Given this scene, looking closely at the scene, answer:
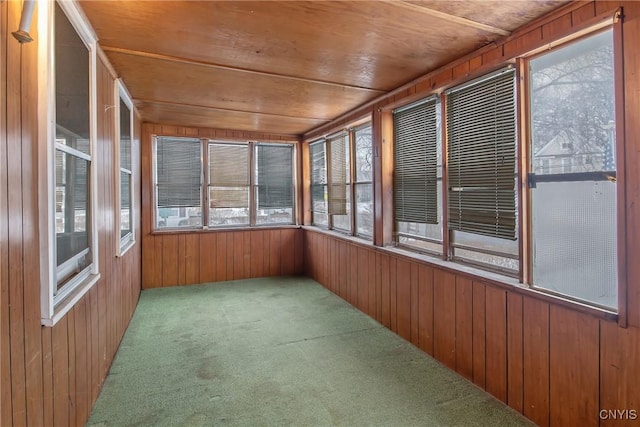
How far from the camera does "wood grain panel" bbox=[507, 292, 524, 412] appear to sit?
6.75ft

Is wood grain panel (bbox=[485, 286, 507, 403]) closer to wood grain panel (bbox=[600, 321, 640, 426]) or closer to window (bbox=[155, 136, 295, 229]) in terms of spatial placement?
wood grain panel (bbox=[600, 321, 640, 426])

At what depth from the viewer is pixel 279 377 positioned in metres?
2.47

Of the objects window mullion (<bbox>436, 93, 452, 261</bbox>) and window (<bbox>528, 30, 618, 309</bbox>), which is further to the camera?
window mullion (<bbox>436, 93, 452, 261</bbox>)

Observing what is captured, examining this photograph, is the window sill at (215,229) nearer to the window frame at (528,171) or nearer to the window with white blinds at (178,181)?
the window with white blinds at (178,181)

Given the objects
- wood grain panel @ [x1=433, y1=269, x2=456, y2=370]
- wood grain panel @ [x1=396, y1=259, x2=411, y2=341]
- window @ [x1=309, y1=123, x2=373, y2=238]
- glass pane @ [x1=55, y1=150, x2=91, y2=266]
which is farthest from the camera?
window @ [x1=309, y1=123, x2=373, y2=238]

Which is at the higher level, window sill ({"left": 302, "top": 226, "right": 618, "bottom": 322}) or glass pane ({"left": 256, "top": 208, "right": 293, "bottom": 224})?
glass pane ({"left": 256, "top": 208, "right": 293, "bottom": 224})

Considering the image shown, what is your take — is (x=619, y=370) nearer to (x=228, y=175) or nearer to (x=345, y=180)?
(x=345, y=180)

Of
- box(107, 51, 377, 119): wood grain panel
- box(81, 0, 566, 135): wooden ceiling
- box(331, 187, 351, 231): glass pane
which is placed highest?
box(107, 51, 377, 119): wood grain panel

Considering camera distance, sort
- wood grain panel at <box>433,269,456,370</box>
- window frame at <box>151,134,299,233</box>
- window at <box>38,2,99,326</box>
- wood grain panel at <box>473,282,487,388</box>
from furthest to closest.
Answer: window frame at <box>151,134,299,233</box> → wood grain panel at <box>433,269,456,370</box> → wood grain panel at <box>473,282,487,388</box> → window at <box>38,2,99,326</box>

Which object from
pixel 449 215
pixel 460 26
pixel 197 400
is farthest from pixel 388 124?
pixel 197 400

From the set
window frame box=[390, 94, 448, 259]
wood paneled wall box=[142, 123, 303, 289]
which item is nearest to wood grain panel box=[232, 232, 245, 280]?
wood paneled wall box=[142, 123, 303, 289]

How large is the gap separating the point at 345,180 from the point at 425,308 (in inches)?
81.5

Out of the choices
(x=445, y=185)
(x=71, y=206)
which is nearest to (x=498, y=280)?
(x=445, y=185)

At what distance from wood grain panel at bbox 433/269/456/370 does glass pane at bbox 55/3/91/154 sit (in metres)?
2.53
